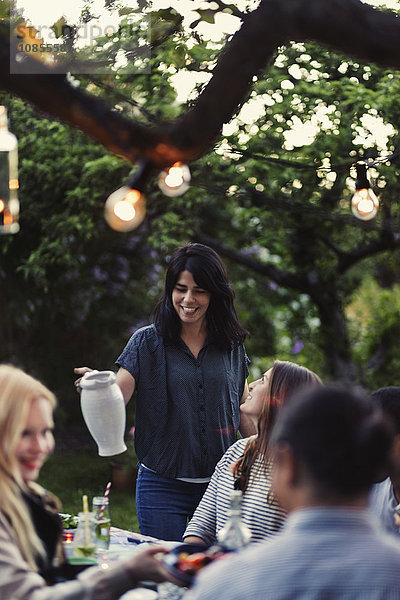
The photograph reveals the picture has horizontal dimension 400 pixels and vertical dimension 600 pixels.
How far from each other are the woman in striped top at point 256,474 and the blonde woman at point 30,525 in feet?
2.48

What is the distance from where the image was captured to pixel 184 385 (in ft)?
10.7

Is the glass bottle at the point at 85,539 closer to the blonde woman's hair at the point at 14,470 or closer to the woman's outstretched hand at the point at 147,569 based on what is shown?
the blonde woman's hair at the point at 14,470

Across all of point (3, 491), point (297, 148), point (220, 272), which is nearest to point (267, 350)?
point (297, 148)

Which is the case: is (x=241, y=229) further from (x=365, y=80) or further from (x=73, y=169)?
(x=365, y=80)

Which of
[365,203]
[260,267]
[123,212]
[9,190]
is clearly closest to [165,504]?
[123,212]

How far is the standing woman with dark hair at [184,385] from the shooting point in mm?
3146

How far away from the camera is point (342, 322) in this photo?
7.36m

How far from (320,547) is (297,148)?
436cm

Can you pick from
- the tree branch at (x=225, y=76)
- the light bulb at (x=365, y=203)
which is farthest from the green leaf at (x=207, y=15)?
the light bulb at (x=365, y=203)

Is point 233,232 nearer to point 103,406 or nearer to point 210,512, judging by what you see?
point 210,512

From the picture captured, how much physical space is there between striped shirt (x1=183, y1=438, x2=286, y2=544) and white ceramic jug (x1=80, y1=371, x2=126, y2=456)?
47cm

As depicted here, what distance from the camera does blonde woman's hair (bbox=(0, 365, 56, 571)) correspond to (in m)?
1.88

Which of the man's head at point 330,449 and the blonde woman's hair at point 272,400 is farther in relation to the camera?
the blonde woman's hair at point 272,400

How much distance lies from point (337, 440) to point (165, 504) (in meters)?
1.84
